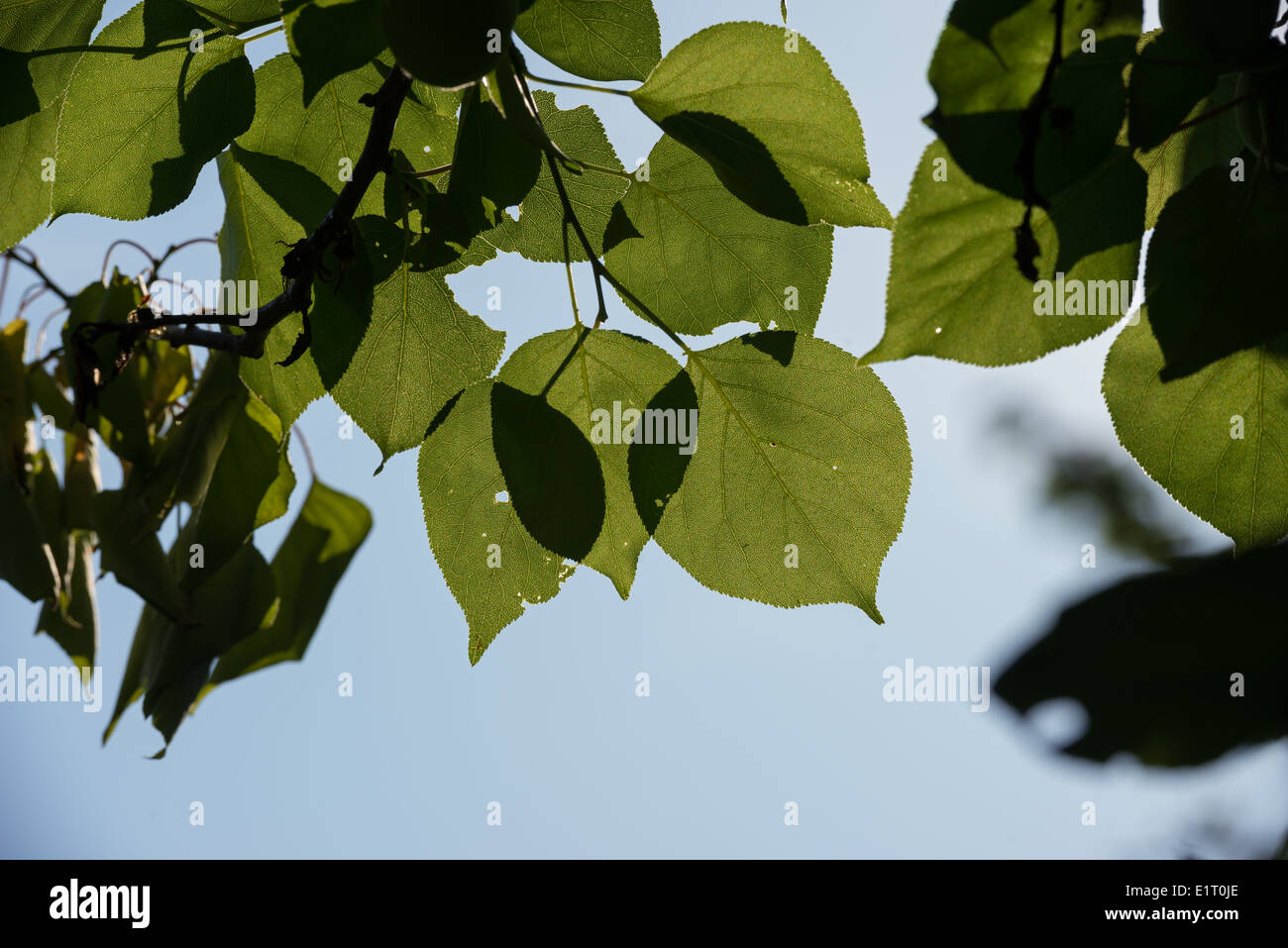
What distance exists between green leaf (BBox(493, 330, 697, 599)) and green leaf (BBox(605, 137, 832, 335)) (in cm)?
2

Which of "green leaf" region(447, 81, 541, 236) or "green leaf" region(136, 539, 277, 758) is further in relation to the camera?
"green leaf" region(136, 539, 277, 758)

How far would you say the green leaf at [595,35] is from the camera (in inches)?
10.1

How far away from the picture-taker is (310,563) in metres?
0.61

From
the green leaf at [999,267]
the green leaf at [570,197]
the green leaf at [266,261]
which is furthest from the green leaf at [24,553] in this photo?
the green leaf at [999,267]

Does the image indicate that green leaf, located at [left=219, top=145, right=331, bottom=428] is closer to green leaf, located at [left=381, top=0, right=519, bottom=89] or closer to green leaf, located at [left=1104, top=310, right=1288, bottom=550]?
green leaf, located at [left=381, top=0, right=519, bottom=89]

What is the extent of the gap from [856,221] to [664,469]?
9cm

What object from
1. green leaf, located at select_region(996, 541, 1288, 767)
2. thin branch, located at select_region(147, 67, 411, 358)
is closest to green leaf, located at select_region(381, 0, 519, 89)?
thin branch, located at select_region(147, 67, 411, 358)

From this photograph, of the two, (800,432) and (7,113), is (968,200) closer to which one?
(800,432)

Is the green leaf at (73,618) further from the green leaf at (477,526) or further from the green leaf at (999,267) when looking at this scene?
the green leaf at (999,267)

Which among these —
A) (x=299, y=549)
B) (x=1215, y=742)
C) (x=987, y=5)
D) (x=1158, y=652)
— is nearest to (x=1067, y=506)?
(x=1215, y=742)

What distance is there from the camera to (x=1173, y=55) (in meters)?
0.20

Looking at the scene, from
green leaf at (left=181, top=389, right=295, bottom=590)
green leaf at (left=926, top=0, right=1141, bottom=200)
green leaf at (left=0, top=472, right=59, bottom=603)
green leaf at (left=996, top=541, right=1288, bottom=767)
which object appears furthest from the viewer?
green leaf at (left=996, top=541, right=1288, bottom=767)

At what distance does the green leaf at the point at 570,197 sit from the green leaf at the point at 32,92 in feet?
0.50

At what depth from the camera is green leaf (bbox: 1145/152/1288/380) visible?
0.21 metres
